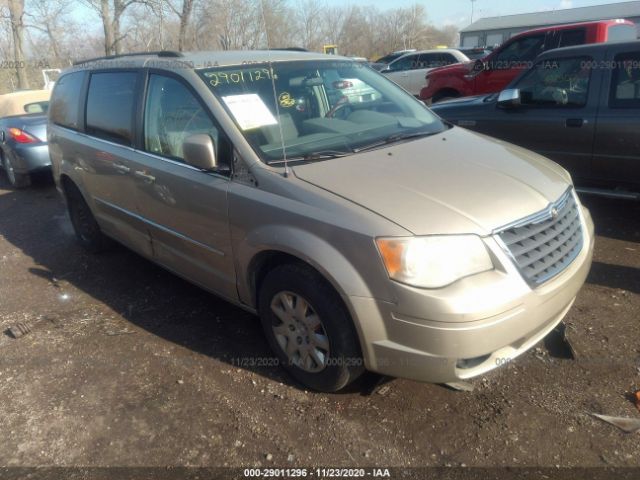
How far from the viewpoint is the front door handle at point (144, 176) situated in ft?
11.6

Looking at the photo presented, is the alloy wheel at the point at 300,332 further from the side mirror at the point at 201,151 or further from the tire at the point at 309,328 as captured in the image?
the side mirror at the point at 201,151

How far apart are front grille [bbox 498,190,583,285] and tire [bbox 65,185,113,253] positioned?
392 cm

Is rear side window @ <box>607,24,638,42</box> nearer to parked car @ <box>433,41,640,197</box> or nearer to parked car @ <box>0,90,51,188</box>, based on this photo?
parked car @ <box>433,41,640,197</box>

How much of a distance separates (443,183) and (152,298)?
2.66 m

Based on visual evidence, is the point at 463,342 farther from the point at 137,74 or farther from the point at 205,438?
the point at 137,74

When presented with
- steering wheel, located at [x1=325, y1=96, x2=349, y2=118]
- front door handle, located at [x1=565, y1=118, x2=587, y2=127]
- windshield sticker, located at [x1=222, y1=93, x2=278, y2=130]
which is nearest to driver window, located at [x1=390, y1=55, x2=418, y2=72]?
front door handle, located at [x1=565, y1=118, x2=587, y2=127]

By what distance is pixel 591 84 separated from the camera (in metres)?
4.88

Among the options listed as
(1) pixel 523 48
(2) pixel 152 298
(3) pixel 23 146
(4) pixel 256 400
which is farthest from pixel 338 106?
(1) pixel 523 48

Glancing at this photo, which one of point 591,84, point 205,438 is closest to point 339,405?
point 205,438

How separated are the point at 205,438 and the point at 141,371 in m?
0.83

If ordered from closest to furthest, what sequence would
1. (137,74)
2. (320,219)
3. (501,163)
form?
(320,219) → (501,163) → (137,74)

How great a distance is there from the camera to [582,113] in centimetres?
489

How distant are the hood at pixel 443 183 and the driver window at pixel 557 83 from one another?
2239mm

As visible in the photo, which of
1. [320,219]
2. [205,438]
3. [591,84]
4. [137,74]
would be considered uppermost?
[137,74]
